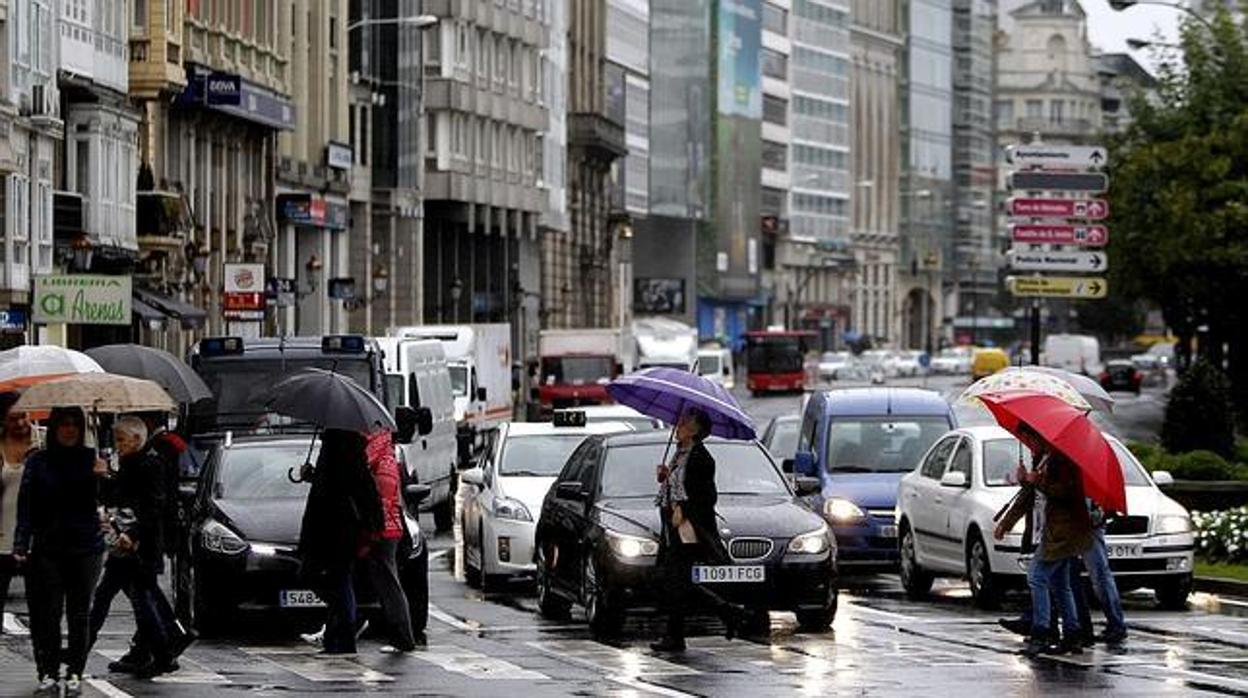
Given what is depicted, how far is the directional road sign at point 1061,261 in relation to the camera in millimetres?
45875

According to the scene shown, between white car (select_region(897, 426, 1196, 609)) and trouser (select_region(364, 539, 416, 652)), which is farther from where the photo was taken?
white car (select_region(897, 426, 1196, 609))

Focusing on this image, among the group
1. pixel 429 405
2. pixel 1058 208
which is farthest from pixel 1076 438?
pixel 429 405

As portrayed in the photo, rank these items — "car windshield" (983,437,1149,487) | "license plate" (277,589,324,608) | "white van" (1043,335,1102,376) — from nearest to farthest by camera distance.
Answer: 1. "license plate" (277,589,324,608)
2. "car windshield" (983,437,1149,487)
3. "white van" (1043,335,1102,376)

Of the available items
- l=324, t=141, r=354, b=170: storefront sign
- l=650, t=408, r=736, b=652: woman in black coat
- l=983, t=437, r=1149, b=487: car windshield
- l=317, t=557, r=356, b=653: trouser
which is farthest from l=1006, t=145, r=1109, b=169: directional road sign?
l=324, t=141, r=354, b=170: storefront sign

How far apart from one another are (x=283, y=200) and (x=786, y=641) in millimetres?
61183

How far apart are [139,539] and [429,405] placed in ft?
82.6

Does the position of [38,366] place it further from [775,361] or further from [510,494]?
[775,361]

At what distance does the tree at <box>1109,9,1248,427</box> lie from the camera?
249ft

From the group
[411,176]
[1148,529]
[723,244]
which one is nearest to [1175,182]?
[411,176]

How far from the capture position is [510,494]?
30.7 metres

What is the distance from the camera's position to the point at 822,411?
115ft

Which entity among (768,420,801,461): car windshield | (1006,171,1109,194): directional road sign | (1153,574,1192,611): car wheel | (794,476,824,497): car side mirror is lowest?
(1153,574,1192,611): car wheel

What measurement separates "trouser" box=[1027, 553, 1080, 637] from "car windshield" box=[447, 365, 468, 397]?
4216 centimetres

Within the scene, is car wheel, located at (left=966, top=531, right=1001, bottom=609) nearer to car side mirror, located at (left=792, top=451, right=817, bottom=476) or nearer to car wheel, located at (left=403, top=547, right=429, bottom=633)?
car side mirror, located at (left=792, top=451, right=817, bottom=476)
